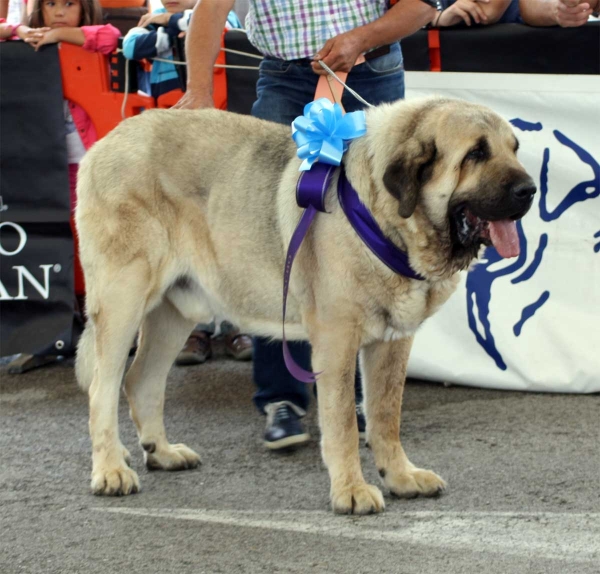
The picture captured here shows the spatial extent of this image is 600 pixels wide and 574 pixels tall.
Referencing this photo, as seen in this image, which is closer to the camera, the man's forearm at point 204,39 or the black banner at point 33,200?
the man's forearm at point 204,39

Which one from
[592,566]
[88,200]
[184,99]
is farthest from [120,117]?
[592,566]

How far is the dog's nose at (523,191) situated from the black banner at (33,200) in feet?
9.99

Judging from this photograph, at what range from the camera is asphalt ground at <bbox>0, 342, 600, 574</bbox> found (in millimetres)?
2676

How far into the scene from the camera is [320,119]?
299 centimetres

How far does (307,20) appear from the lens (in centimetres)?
365

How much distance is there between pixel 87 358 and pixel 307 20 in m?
1.55

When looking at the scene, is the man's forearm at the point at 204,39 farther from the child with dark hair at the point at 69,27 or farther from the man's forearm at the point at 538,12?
the man's forearm at the point at 538,12

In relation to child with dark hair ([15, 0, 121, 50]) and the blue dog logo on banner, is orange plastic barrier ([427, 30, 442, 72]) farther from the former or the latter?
child with dark hair ([15, 0, 121, 50])

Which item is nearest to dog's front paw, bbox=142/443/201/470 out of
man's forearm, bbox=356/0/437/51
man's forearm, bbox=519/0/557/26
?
man's forearm, bbox=356/0/437/51

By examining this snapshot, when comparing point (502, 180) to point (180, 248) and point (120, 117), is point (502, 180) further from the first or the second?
point (120, 117)

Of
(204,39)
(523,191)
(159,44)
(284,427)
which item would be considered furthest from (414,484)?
(159,44)

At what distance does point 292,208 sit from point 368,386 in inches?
27.0

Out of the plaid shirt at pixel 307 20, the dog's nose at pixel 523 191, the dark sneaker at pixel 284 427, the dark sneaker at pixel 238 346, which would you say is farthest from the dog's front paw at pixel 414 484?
the dark sneaker at pixel 238 346

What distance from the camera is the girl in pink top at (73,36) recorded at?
509cm
